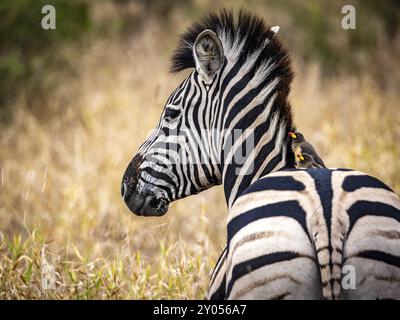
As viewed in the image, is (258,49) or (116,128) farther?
(116,128)

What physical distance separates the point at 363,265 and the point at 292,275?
0.28 metres

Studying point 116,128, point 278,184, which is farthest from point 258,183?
point 116,128

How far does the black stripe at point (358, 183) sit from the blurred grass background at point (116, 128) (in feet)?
4.60

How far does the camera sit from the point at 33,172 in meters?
7.04

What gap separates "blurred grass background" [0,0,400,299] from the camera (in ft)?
13.5

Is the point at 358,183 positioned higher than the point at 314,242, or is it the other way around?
the point at 358,183

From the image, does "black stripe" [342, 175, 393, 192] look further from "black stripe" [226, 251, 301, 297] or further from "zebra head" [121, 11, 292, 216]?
"zebra head" [121, 11, 292, 216]

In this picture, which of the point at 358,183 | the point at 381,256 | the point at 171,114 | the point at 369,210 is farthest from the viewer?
the point at 171,114

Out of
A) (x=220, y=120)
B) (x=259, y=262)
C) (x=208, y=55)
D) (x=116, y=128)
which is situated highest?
(x=208, y=55)

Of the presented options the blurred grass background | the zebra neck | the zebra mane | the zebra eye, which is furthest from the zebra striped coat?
the blurred grass background

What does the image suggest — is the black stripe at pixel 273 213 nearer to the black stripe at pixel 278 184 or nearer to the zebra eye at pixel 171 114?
the black stripe at pixel 278 184

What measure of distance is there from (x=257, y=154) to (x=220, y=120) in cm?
28

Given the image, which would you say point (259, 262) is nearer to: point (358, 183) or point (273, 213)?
point (273, 213)

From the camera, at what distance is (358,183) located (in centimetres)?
271
